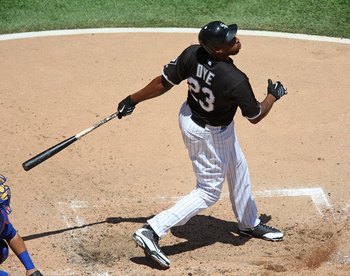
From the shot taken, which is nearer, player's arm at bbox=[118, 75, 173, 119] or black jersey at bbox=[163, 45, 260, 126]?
black jersey at bbox=[163, 45, 260, 126]

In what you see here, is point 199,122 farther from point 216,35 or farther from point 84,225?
point 84,225

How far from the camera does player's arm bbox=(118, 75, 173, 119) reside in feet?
20.3

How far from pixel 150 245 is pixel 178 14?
5669 millimetres

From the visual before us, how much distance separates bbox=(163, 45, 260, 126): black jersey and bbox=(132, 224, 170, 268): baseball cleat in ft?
3.32

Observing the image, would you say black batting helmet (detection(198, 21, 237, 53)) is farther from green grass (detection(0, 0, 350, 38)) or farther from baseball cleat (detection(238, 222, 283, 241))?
green grass (detection(0, 0, 350, 38))

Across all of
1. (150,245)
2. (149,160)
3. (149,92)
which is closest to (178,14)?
(149,160)

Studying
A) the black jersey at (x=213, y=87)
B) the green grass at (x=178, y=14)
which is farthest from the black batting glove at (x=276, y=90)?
the green grass at (x=178, y=14)

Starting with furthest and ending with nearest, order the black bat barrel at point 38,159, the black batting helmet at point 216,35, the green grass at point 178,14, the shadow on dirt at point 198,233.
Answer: the green grass at point 178,14
the shadow on dirt at point 198,233
the black bat barrel at point 38,159
the black batting helmet at point 216,35

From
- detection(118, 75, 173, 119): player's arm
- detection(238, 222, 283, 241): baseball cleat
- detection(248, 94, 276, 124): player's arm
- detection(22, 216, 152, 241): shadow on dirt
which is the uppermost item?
detection(118, 75, 173, 119): player's arm

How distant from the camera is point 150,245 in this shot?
19.5ft

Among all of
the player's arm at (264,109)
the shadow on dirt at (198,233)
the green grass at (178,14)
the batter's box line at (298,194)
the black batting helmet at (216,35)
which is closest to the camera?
the black batting helmet at (216,35)

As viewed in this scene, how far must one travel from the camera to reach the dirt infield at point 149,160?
20.5 feet

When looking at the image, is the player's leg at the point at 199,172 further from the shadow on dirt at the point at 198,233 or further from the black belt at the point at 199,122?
the shadow on dirt at the point at 198,233

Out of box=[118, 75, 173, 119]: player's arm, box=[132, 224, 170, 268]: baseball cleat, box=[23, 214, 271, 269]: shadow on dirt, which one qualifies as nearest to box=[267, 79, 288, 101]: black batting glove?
box=[118, 75, 173, 119]: player's arm
